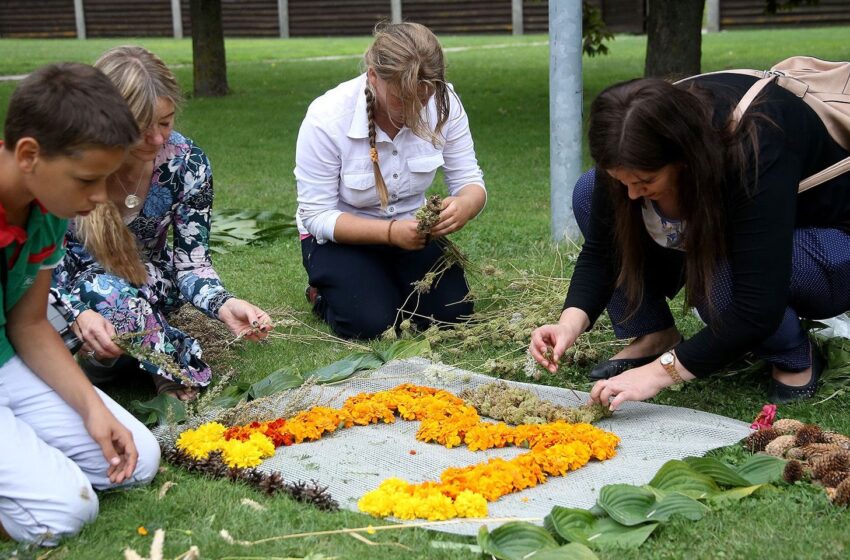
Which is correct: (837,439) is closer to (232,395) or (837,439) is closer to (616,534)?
(616,534)

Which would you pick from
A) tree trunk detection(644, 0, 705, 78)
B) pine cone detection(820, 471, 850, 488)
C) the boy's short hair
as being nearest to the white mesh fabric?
pine cone detection(820, 471, 850, 488)

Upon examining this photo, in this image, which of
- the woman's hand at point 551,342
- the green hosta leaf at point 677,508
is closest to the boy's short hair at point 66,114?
the woman's hand at point 551,342

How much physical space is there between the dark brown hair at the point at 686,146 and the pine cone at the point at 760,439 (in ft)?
1.37

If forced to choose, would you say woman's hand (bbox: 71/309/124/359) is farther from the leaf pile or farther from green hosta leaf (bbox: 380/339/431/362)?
the leaf pile

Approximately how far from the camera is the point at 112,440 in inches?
106

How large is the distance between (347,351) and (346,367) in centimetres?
33

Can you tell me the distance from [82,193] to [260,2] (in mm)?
30586

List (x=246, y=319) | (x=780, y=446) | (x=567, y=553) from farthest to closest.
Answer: (x=246, y=319) < (x=780, y=446) < (x=567, y=553)

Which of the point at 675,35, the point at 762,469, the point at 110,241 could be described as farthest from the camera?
the point at 675,35

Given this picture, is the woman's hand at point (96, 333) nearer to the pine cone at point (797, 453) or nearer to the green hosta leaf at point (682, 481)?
the green hosta leaf at point (682, 481)

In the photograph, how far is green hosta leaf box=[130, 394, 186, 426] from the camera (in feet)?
10.8

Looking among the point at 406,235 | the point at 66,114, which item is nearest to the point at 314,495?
the point at 66,114

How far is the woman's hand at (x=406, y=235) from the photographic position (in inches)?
161

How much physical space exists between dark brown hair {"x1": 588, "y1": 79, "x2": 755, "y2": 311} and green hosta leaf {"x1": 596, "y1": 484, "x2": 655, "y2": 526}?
755 mm
